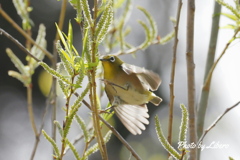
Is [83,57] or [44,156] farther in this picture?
[44,156]

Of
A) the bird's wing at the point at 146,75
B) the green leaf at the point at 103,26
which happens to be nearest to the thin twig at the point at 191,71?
the bird's wing at the point at 146,75

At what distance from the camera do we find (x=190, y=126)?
6.07 ft

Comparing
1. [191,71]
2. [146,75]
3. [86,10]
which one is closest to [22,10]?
[146,75]

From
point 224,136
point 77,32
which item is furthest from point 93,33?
point 77,32

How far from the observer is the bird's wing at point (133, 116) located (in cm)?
232

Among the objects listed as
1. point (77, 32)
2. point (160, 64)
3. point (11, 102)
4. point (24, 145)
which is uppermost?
point (77, 32)

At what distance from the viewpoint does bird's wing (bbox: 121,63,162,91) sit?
203 cm

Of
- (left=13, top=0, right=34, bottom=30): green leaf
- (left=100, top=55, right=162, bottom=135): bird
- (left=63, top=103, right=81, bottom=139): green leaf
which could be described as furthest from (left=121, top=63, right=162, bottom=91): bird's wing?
(left=63, top=103, right=81, bottom=139): green leaf

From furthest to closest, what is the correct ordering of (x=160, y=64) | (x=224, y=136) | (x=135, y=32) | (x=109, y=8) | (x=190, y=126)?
(x=135, y=32) < (x=160, y=64) < (x=224, y=136) < (x=190, y=126) < (x=109, y=8)

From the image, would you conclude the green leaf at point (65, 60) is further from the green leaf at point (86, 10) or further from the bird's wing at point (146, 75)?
the bird's wing at point (146, 75)

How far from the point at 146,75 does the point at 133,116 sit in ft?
0.81

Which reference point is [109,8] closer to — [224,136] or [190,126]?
[190,126]

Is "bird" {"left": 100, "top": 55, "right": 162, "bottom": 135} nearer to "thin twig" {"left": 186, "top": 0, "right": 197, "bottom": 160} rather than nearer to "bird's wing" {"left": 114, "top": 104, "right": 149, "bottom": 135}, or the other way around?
"bird's wing" {"left": 114, "top": 104, "right": 149, "bottom": 135}

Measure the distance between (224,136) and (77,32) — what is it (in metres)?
2.47
